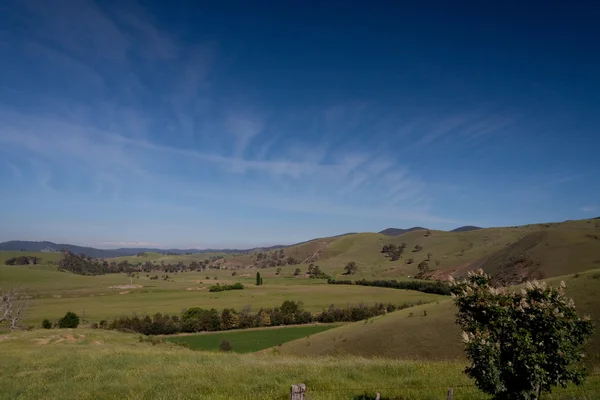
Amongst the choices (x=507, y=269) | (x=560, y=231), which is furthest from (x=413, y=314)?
(x=560, y=231)

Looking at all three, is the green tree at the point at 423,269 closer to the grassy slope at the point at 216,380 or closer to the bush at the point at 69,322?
the bush at the point at 69,322

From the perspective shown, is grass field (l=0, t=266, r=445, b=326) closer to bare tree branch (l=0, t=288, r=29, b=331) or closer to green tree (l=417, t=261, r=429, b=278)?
bare tree branch (l=0, t=288, r=29, b=331)

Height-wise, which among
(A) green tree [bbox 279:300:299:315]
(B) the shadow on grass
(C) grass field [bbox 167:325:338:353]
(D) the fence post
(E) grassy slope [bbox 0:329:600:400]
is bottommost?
(C) grass field [bbox 167:325:338:353]

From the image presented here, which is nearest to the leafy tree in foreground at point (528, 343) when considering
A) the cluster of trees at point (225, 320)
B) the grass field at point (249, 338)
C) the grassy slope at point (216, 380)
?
the grassy slope at point (216, 380)

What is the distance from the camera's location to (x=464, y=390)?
702 inches

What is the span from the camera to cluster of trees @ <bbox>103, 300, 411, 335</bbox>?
265ft

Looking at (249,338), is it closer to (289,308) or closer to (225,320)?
(225,320)

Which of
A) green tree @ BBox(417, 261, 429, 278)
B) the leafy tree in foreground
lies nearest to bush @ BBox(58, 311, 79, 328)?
the leafy tree in foreground

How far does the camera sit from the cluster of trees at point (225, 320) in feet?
265

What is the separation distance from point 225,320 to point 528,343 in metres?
79.3

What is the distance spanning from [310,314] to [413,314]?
43.4 metres

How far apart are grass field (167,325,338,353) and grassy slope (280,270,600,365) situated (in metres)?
12.2

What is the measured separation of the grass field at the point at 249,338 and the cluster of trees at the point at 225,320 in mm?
4009

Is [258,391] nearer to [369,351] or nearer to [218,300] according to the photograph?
[369,351]
